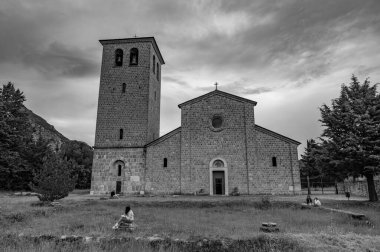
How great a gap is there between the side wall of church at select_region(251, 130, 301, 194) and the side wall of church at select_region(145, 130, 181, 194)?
7295mm

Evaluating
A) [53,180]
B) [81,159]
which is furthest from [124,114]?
[81,159]

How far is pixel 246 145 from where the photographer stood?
27.2 m

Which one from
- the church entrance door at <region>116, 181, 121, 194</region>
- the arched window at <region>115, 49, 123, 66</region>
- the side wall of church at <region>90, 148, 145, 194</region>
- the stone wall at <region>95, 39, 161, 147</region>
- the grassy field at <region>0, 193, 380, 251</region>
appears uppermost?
the arched window at <region>115, 49, 123, 66</region>

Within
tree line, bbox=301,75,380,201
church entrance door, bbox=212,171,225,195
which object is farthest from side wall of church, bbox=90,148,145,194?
tree line, bbox=301,75,380,201

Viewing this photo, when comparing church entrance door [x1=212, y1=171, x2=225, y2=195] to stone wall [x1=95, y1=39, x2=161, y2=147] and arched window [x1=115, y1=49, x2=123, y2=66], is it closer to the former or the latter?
stone wall [x1=95, y1=39, x2=161, y2=147]

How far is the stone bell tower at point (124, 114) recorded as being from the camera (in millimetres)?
28188

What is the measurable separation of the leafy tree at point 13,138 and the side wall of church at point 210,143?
20833 millimetres

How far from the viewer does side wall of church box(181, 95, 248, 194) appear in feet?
88.3

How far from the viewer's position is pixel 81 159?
49.2 m

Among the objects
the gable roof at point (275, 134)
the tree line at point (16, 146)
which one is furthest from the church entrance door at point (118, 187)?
the gable roof at point (275, 134)

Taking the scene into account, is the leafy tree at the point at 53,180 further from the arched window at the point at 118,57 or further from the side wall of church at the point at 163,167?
the arched window at the point at 118,57

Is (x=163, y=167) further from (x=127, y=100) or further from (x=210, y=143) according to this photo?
(x=127, y=100)

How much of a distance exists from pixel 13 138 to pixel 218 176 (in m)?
24.8

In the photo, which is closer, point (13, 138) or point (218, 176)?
point (218, 176)
